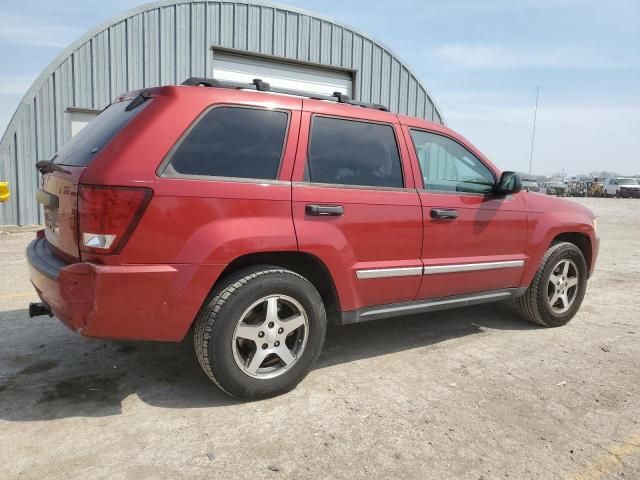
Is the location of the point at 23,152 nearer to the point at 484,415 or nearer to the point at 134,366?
the point at 134,366

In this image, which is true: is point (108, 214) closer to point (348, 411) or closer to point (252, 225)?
point (252, 225)

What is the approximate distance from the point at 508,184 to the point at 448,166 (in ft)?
1.78

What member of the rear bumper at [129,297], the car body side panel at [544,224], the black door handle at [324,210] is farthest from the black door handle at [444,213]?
the rear bumper at [129,297]

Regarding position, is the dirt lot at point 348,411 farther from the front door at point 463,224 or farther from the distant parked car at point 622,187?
the distant parked car at point 622,187

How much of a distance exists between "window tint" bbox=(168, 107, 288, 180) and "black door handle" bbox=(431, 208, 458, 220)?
49.5 inches

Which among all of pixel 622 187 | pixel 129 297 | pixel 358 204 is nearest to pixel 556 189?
pixel 622 187

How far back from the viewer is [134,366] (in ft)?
11.1

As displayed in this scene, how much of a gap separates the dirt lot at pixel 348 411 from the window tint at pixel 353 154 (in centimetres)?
133

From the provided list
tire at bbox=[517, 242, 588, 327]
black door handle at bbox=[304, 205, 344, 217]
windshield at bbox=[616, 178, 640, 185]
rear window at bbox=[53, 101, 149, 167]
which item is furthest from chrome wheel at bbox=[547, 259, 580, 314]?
windshield at bbox=[616, 178, 640, 185]

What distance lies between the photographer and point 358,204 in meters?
3.21

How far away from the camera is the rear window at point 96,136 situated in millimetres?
2738

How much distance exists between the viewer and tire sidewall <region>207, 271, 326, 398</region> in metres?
2.75

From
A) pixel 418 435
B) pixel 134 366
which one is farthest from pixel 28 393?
pixel 418 435

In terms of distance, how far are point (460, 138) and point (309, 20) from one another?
9.41 metres
